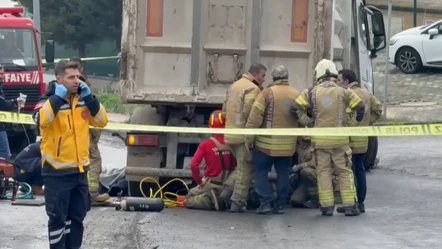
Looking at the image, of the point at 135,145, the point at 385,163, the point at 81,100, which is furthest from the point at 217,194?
the point at 385,163

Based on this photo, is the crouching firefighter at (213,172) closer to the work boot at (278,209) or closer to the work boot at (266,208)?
the work boot at (266,208)

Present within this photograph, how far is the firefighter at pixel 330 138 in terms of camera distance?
11.4 m

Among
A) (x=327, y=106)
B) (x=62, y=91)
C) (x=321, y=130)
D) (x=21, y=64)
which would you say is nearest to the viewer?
(x=62, y=91)

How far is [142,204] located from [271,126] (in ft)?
5.47

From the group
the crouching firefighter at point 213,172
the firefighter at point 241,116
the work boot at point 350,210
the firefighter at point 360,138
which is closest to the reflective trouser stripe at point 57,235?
the crouching firefighter at point 213,172

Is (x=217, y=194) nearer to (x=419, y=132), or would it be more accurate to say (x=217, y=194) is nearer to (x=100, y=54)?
(x=419, y=132)

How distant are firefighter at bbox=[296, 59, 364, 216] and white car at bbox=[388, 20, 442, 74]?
603 inches

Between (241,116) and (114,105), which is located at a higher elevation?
(241,116)

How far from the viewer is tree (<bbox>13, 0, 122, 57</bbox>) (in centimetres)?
3941

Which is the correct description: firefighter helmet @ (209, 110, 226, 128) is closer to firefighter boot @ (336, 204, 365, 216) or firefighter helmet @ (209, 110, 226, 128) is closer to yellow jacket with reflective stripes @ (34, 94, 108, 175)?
firefighter boot @ (336, 204, 365, 216)

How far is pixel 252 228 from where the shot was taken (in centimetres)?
1066

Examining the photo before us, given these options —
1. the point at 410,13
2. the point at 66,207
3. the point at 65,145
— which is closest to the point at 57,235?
the point at 66,207

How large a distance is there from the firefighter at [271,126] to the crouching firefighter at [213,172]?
12.6 inches

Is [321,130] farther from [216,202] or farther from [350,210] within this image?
[216,202]
